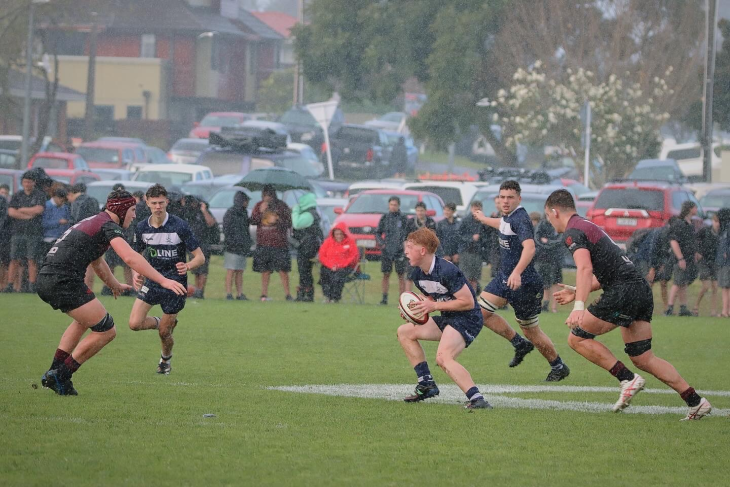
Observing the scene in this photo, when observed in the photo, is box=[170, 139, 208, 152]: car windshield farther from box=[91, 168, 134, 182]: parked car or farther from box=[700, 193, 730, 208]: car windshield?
box=[700, 193, 730, 208]: car windshield

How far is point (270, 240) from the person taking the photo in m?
22.6

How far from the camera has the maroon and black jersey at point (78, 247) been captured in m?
9.84

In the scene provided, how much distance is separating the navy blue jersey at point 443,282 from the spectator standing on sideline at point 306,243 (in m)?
12.8

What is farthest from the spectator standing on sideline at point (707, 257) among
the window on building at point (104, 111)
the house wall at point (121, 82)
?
the window on building at point (104, 111)

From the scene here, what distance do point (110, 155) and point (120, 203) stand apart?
3664 cm

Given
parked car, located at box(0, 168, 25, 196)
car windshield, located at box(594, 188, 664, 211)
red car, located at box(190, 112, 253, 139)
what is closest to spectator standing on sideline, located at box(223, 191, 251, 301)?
parked car, located at box(0, 168, 25, 196)

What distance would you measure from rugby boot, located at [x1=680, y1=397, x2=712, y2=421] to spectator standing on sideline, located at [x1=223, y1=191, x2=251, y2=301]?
13852 mm

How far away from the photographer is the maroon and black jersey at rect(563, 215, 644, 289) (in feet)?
31.3

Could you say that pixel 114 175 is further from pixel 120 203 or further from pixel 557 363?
pixel 120 203

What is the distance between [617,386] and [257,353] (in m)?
4.25

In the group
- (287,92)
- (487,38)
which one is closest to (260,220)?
(487,38)

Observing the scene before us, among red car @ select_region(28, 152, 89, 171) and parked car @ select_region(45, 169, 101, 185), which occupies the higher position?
red car @ select_region(28, 152, 89, 171)

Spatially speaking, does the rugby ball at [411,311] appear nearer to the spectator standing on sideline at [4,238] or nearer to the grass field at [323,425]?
the grass field at [323,425]

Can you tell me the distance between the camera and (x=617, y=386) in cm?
1196
